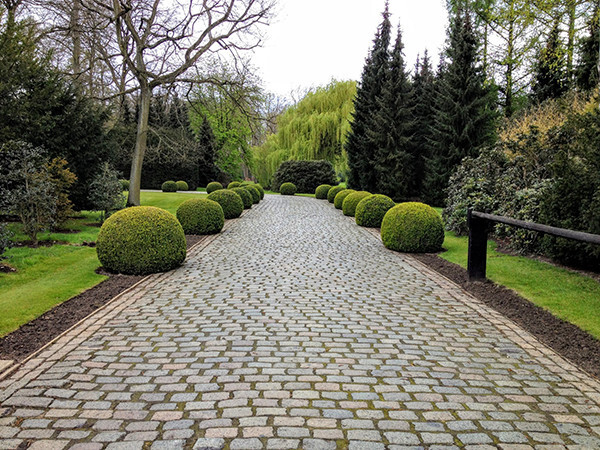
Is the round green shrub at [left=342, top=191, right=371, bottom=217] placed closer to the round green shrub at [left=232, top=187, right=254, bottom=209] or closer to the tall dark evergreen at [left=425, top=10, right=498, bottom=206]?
the round green shrub at [left=232, top=187, right=254, bottom=209]

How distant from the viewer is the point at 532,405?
321 cm

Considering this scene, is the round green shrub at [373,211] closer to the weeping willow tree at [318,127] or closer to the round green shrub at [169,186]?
the weeping willow tree at [318,127]

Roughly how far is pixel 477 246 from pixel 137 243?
19.3 ft

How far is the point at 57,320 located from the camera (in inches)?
203

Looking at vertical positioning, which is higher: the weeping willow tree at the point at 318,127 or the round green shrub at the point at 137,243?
the weeping willow tree at the point at 318,127

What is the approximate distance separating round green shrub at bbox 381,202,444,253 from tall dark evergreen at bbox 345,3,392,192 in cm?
1689

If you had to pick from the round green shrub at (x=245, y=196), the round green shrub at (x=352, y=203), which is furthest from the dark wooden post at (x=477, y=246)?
the round green shrub at (x=245, y=196)

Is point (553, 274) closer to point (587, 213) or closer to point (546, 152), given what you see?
point (587, 213)

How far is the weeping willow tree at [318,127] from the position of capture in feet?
107

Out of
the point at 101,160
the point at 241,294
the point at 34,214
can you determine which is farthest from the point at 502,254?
the point at 101,160

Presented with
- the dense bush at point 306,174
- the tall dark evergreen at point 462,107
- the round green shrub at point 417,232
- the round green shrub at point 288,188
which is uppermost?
the tall dark evergreen at point 462,107

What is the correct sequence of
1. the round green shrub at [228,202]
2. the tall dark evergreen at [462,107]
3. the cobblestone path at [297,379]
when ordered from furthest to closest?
the tall dark evergreen at [462,107] → the round green shrub at [228,202] → the cobblestone path at [297,379]

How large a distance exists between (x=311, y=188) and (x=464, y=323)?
28686 millimetres

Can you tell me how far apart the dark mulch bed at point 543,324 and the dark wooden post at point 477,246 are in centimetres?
19
